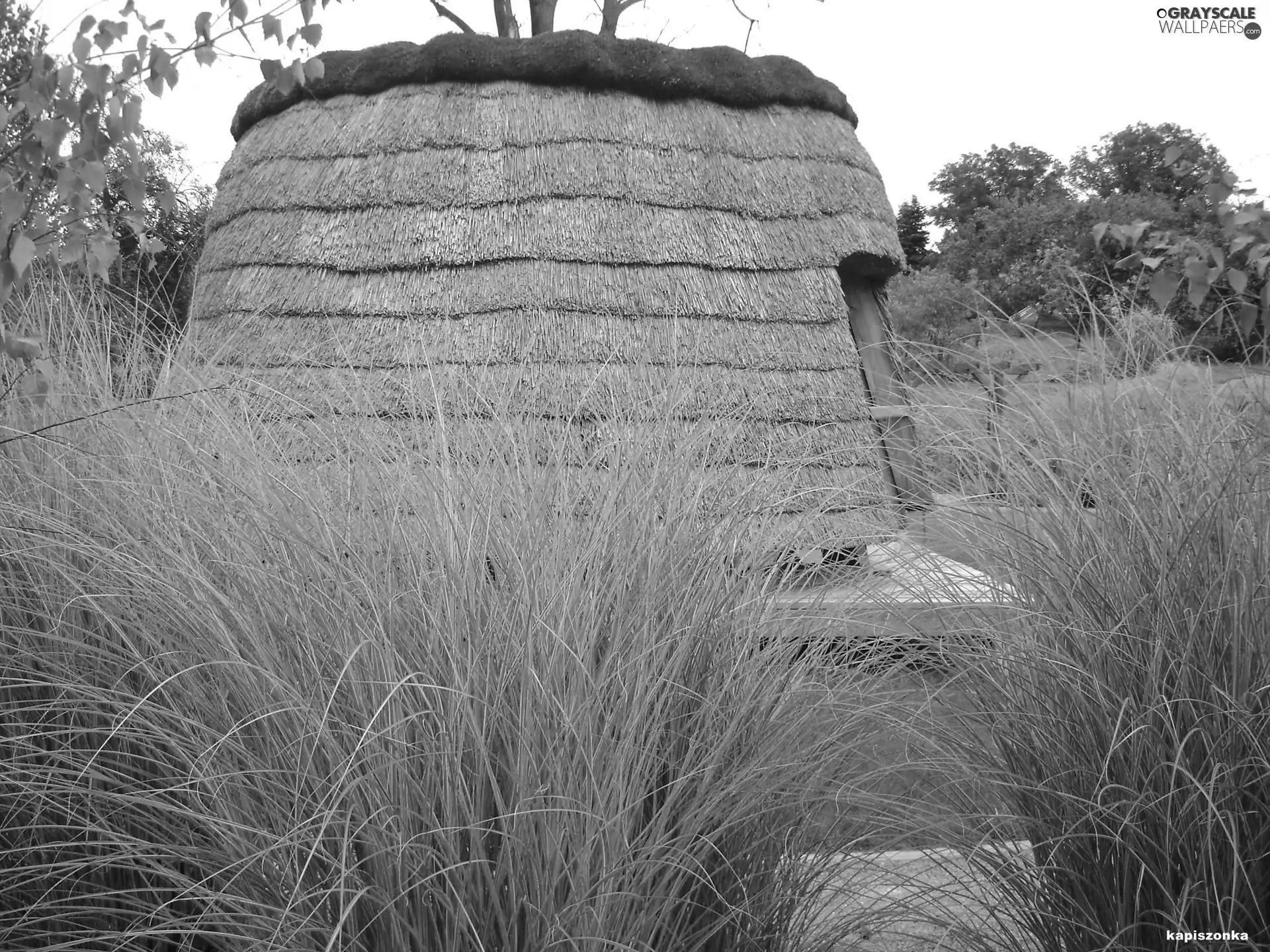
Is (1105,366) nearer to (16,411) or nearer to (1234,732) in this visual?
(1234,732)

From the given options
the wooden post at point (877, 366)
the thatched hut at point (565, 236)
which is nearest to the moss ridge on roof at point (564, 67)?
the thatched hut at point (565, 236)

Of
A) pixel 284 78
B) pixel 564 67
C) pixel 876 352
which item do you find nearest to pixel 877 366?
pixel 876 352

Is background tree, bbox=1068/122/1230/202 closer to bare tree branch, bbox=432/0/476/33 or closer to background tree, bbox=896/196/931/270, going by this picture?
background tree, bbox=896/196/931/270

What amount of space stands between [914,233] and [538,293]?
33450 millimetres

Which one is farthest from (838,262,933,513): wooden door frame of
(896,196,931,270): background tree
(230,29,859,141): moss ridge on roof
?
(896,196,931,270): background tree

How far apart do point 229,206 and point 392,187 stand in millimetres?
1310

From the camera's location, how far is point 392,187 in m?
5.68

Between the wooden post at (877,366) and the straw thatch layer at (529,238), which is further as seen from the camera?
the wooden post at (877,366)

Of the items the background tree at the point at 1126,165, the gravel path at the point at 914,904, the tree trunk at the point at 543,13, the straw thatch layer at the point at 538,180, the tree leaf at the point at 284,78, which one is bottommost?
the gravel path at the point at 914,904

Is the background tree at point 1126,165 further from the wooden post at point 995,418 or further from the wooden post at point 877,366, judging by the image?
the wooden post at point 995,418

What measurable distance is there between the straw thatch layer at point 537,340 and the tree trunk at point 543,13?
4002 millimetres

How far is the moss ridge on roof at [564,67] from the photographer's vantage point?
19.4 ft

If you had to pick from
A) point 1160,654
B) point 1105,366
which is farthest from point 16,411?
point 1105,366

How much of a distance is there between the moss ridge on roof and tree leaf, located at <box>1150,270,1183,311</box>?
187 inches
